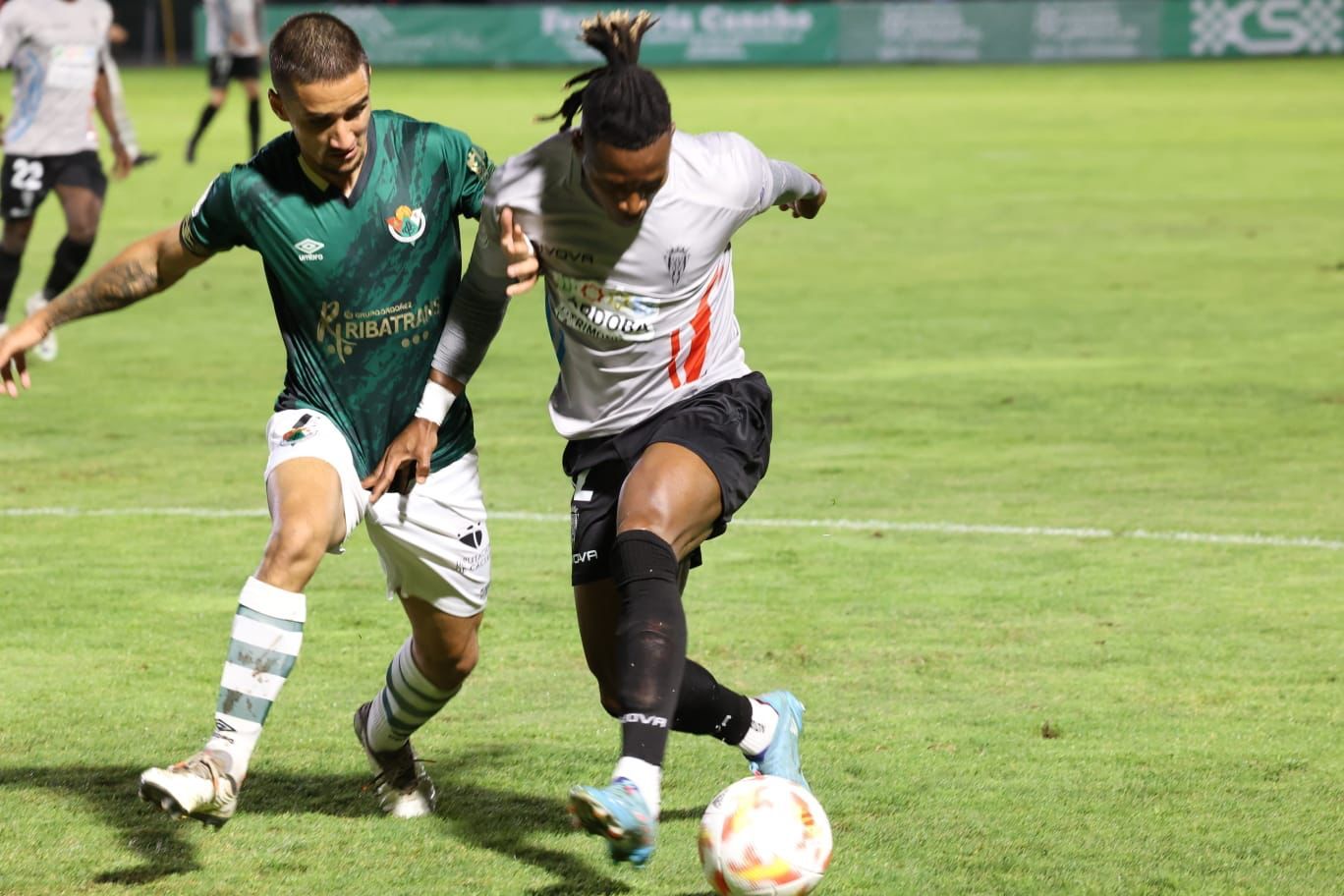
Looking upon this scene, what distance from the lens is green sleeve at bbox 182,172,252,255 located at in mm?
4906

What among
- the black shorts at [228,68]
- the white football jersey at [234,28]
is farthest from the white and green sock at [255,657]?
the white football jersey at [234,28]

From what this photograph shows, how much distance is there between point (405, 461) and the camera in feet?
16.0

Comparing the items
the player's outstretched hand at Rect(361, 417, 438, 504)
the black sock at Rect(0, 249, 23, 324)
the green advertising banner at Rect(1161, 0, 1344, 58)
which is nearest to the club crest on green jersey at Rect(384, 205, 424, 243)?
the player's outstretched hand at Rect(361, 417, 438, 504)

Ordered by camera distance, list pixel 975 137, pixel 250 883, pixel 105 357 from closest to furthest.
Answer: pixel 250 883, pixel 105 357, pixel 975 137

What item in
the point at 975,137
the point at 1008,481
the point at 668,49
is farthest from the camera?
the point at 668,49

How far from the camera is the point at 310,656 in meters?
6.57

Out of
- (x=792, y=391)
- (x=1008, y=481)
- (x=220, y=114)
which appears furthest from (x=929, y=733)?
(x=220, y=114)

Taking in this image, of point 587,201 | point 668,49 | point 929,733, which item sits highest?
point 587,201

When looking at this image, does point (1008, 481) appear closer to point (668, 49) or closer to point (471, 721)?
point (471, 721)

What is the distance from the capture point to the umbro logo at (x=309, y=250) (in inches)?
191

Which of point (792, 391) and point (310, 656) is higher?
point (310, 656)

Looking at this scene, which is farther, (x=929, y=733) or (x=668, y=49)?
(x=668, y=49)

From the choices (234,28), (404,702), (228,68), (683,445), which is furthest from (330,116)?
(234,28)

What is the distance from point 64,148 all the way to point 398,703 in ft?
29.5
